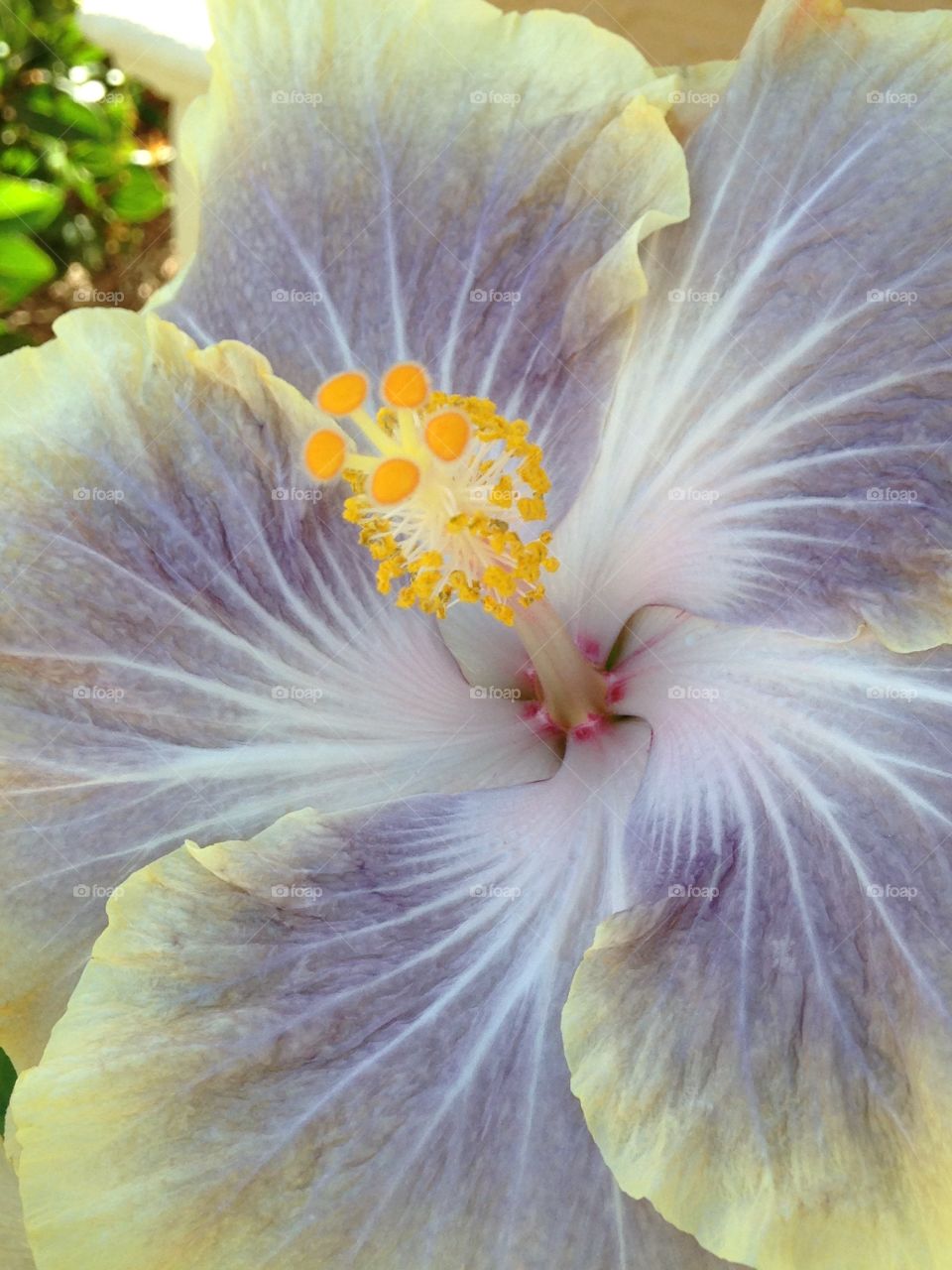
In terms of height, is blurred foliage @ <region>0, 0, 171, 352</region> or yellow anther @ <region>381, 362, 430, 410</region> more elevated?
yellow anther @ <region>381, 362, 430, 410</region>

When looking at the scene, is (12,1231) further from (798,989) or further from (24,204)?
(24,204)

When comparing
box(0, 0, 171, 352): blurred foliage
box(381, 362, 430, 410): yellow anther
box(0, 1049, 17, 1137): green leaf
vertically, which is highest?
box(381, 362, 430, 410): yellow anther

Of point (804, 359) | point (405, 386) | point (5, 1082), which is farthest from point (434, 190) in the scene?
point (5, 1082)

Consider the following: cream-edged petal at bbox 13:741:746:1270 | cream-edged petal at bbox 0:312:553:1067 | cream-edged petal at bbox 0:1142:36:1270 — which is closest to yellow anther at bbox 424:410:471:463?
cream-edged petal at bbox 0:312:553:1067

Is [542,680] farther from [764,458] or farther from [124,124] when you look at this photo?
[124,124]

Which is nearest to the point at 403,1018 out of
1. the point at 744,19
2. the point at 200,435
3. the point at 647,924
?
the point at 647,924

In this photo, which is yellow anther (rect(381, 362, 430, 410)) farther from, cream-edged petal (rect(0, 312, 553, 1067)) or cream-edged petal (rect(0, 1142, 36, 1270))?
cream-edged petal (rect(0, 1142, 36, 1270))

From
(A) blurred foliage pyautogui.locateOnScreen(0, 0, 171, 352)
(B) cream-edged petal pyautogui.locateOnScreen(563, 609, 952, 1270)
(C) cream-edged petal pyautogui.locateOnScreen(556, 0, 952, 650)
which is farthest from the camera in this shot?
(A) blurred foliage pyautogui.locateOnScreen(0, 0, 171, 352)

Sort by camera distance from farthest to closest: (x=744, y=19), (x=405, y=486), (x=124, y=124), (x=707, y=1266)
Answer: (x=124, y=124) < (x=744, y=19) < (x=405, y=486) < (x=707, y=1266)
